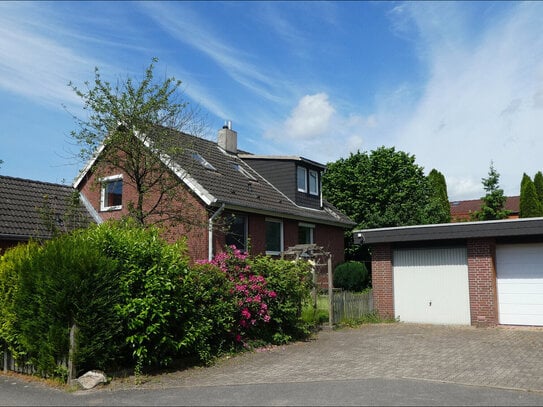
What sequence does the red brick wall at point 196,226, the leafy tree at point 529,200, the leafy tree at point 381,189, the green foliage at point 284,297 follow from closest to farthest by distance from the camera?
1. the green foliage at point 284,297
2. the red brick wall at point 196,226
3. the leafy tree at point 381,189
4. the leafy tree at point 529,200

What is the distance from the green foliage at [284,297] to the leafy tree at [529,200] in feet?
121

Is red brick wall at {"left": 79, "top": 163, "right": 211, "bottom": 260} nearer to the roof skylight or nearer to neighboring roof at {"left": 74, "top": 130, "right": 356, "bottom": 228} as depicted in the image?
neighboring roof at {"left": 74, "top": 130, "right": 356, "bottom": 228}

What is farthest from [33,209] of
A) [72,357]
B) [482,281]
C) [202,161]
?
[482,281]

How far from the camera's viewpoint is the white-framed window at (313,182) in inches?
973

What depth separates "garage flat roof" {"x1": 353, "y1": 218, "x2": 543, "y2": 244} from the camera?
1453 centimetres

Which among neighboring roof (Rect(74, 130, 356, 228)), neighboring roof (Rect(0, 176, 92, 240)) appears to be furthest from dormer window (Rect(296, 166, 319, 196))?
neighboring roof (Rect(0, 176, 92, 240))

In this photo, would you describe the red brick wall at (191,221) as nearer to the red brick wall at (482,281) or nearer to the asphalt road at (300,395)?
the red brick wall at (482,281)

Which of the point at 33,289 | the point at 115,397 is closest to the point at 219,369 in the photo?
the point at 115,397

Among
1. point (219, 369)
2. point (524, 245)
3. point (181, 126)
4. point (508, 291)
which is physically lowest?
point (219, 369)

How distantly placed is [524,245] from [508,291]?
1.41 m

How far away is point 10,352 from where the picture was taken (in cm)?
1009

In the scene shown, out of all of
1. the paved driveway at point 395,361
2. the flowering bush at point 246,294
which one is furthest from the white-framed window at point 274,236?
the flowering bush at point 246,294

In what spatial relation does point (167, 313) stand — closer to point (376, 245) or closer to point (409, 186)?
point (376, 245)

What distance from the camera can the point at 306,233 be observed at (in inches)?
931
